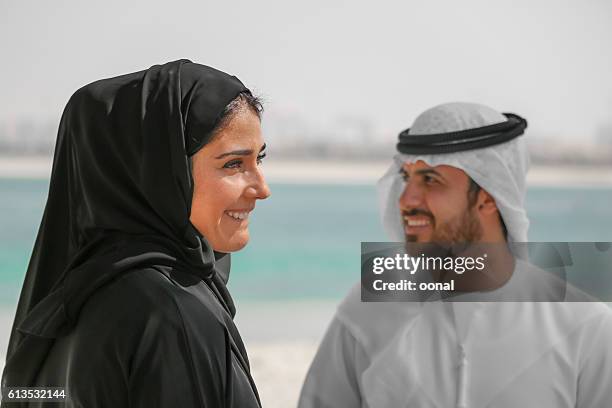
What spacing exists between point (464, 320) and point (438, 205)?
26cm

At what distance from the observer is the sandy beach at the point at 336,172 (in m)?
10.4

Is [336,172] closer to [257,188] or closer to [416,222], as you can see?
[416,222]

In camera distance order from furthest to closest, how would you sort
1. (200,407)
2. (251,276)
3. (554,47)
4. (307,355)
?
(554,47) < (251,276) < (307,355) < (200,407)

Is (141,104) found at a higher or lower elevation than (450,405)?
higher

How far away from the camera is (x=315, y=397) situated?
2.04 metres

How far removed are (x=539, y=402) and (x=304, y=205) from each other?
978cm

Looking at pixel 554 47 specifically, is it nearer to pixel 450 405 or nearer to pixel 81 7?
pixel 81 7

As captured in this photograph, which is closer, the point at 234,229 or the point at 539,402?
the point at 234,229

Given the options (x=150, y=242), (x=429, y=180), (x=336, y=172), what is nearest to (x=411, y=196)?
(x=429, y=180)

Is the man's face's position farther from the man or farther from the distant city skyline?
the distant city skyline

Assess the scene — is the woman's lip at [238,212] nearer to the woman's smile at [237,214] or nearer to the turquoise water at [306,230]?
the woman's smile at [237,214]

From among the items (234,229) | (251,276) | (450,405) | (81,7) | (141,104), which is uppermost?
(81,7)

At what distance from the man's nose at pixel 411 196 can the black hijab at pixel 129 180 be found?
23.9 inches

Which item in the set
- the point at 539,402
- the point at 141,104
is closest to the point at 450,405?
the point at 539,402
